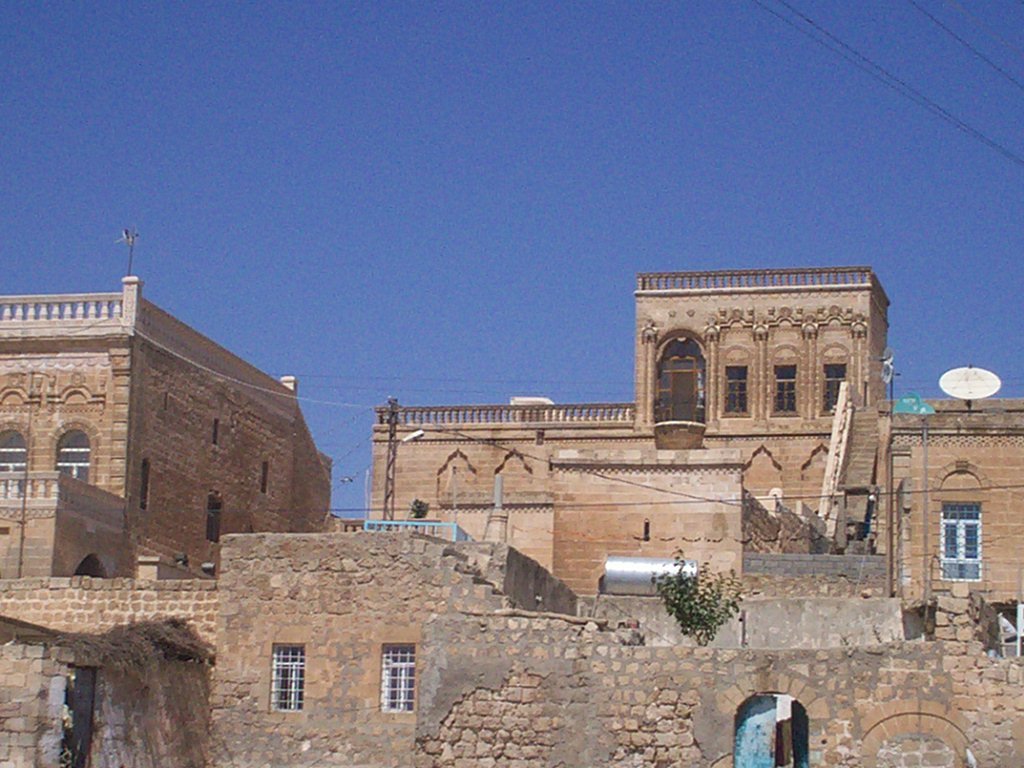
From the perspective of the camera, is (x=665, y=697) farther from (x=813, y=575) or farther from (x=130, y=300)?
(x=130, y=300)

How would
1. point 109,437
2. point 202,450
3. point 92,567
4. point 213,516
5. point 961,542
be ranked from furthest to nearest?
point 213,516
point 202,450
point 109,437
point 92,567
point 961,542

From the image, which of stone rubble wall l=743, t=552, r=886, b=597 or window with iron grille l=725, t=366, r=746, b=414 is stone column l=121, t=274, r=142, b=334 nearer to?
stone rubble wall l=743, t=552, r=886, b=597

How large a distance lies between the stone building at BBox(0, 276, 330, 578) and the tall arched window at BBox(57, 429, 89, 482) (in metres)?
0.02

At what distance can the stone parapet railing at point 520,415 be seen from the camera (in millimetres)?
53369

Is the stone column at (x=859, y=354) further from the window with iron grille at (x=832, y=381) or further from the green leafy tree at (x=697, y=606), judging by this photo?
the green leafy tree at (x=697, y=606)

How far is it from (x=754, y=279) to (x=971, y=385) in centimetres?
1863

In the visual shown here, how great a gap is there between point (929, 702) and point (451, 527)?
1286cm

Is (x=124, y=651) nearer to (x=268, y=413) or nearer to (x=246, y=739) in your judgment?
(x=246, y=739)

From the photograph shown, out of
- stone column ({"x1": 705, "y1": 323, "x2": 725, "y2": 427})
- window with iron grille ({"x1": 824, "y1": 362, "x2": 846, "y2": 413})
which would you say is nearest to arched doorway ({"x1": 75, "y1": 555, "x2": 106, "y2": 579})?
stone column ({"x1": 705, "y1": 323, "x2": 725, "y2": 427})

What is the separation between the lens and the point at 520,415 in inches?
2108

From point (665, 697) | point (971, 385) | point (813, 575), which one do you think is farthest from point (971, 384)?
point (665, 697)

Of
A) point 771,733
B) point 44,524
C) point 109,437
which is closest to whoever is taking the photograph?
point 771,733

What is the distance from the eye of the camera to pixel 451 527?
108ft

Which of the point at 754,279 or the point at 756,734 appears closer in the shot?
the point at 756,734
